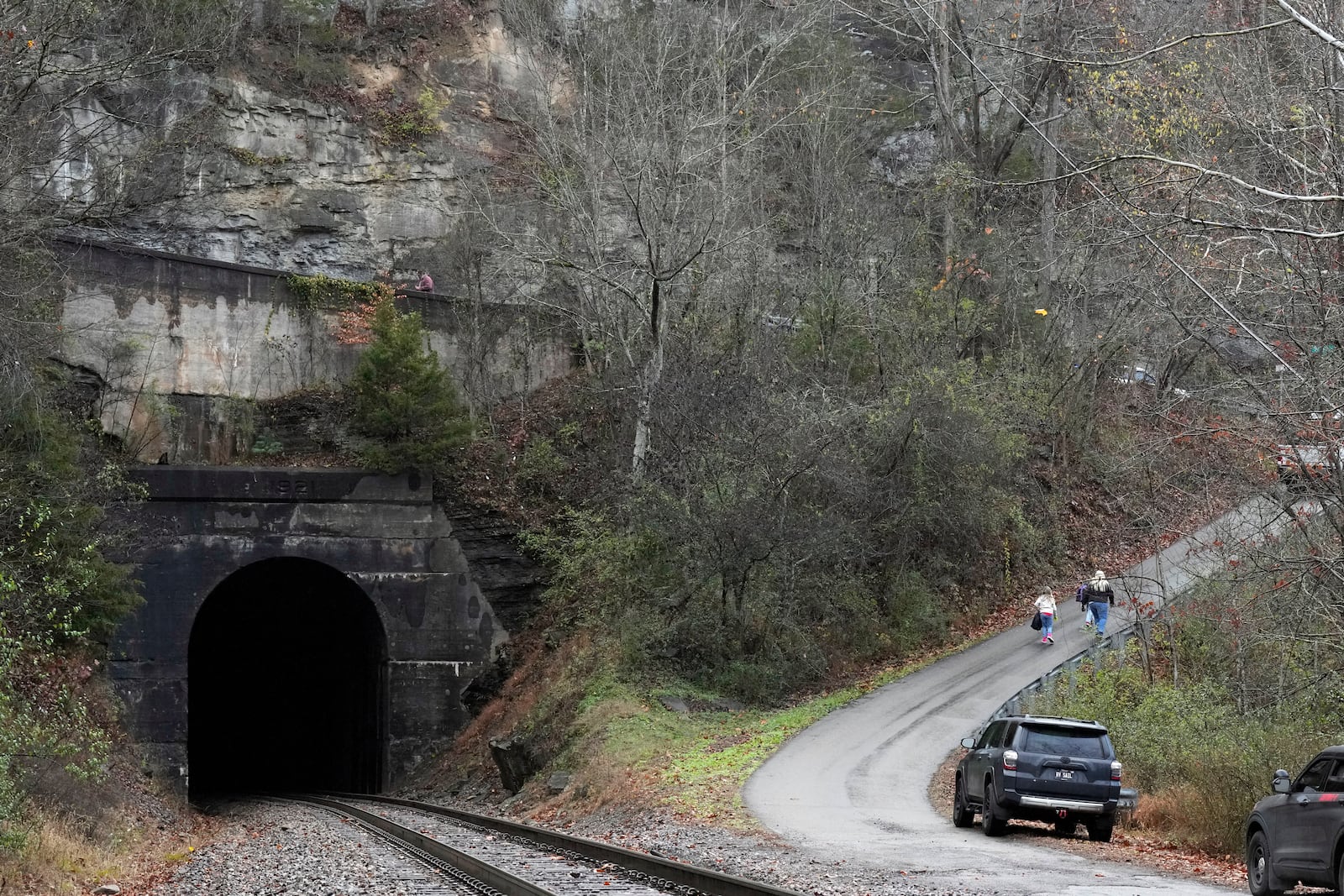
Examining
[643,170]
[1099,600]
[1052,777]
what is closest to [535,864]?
[1052,777]

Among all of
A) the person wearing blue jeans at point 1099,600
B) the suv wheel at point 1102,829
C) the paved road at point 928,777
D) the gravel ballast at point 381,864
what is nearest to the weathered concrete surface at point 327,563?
the gravel ballast at point 381,864

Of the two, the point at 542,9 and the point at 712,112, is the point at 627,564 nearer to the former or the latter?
the point at 712,112

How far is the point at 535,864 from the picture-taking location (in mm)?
12734

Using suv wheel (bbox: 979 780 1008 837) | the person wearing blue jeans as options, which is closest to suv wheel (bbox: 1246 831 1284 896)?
suv wheel (bbox: 979 780 1008 837)

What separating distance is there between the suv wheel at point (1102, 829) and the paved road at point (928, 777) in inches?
29.4

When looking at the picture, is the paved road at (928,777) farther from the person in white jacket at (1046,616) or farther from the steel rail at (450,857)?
the steel rail at (450,857)

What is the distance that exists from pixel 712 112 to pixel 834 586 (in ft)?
→ 35.7

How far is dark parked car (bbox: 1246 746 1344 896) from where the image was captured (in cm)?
950

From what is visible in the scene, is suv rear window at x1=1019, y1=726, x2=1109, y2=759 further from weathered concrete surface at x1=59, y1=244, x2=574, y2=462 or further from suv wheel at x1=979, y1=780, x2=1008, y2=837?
weathered concrete surface at x1=59, y1=244, x2=574, y2=462

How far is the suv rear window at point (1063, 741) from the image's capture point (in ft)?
49.9

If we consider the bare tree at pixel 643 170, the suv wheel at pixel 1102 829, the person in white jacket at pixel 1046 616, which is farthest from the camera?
the person in white jacket at pixel 1046 616

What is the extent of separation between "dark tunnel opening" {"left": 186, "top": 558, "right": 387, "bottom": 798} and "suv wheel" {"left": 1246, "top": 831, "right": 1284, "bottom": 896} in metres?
23.1

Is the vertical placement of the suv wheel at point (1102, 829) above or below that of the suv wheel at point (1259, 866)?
below

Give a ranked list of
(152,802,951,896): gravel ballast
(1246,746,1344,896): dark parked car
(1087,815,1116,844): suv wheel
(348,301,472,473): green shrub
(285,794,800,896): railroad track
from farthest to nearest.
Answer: (348,301,472,473): green shrub
(1087,815,1116,844): suv wheel
(152,802,951,896): gravel ballast
(285,794,800,896): railroad track
(1246,746,1344,896): dark parked car
